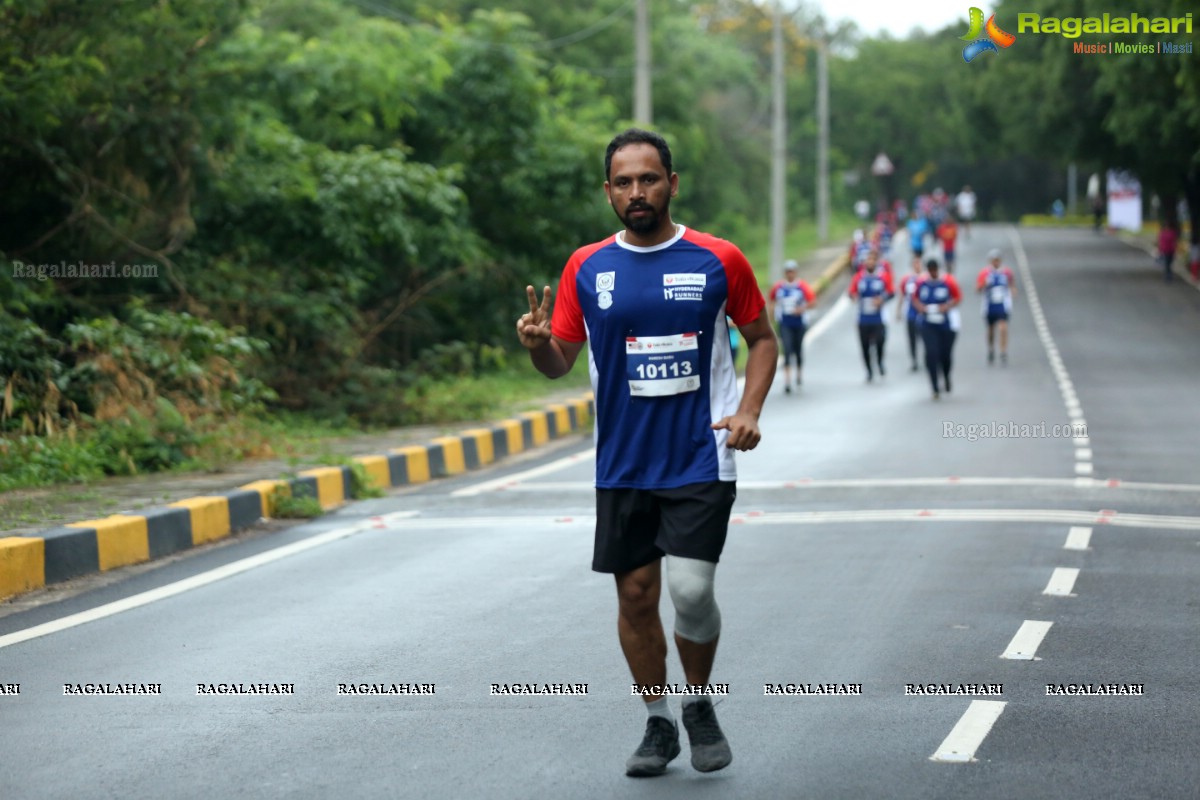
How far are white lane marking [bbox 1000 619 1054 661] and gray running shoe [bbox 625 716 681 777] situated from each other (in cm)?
211

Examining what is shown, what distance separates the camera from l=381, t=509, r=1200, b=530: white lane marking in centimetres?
1107

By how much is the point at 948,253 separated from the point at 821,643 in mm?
40587

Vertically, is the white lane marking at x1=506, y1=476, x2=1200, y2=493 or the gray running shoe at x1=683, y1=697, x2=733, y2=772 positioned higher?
the gray running shoe at x1=683, y1=697, x2=733, y2=772

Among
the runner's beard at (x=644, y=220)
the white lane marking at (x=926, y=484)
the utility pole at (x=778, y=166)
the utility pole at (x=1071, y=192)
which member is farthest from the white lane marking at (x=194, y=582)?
the utility pole at (x=1071, y=192)

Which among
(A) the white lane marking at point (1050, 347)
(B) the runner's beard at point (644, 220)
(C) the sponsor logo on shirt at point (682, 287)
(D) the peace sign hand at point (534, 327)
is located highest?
(B) the runner's beard at point (644, 220)

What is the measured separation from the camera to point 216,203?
728 inches

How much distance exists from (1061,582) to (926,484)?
16.0 feet

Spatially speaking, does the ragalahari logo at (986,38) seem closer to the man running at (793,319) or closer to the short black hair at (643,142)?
the man running at (793,319)

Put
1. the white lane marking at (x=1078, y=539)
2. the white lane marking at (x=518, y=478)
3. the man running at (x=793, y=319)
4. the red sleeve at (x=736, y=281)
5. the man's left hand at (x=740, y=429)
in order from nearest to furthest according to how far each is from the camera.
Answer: the man's left hand at (x=740, y=429), the red sleeve at (x=736, y=281), the white lane marking at (x=1078, y=539), the white lane marking at (x=518, y=478), the man running at (x=793, y=319)

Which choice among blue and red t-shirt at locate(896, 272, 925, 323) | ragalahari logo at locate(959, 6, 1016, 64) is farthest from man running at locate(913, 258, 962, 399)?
ragalahari logo at locate(959, 6, 1016, 64)

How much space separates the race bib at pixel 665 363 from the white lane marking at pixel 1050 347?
981 centimetres

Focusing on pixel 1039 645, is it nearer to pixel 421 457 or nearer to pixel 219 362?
pixel 421 457

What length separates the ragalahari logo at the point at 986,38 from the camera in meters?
45.5

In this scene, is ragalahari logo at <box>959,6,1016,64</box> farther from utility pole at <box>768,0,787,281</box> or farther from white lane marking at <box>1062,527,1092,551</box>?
white lane marking at <box>1062,527,1092,551</box>
